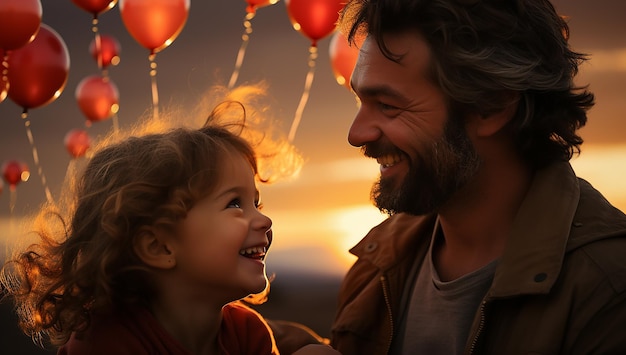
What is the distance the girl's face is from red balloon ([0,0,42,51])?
263 cm

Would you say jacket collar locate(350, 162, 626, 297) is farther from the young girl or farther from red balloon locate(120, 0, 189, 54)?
red balloon locate(120, 0, 189, 54)

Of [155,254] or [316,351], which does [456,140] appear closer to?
[316,351]

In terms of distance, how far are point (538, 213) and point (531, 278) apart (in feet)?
0.84

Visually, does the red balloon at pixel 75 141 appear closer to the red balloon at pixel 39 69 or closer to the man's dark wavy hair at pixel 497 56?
the red balloon at pixel 39 69

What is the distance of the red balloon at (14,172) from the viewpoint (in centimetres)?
1289

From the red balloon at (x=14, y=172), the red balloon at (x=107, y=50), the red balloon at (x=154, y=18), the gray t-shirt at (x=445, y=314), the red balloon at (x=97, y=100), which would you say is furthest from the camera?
the red balloon at (x=14, y=172)

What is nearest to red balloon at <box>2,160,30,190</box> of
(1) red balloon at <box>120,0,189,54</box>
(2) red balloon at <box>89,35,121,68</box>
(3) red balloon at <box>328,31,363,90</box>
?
(2) red balloon at <box>89,35,121,68</box>

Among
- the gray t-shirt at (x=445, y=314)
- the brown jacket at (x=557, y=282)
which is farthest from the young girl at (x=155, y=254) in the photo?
the brown jacket at (x=557, y=282)

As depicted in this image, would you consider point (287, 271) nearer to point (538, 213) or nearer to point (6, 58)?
point (6, 58)

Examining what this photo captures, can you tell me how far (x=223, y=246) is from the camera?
2598 millimetres

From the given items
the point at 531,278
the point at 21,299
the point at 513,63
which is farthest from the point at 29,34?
the point at 531,278

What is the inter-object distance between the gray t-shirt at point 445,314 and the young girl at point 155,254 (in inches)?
16.2

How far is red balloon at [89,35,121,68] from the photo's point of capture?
1016cm

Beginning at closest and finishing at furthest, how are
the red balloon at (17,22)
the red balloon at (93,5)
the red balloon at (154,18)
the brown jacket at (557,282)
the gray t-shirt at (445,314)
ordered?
the brown jacket at (557,282) → the gray t-shirt at (445,314) → the red balloon at (17,22) → the red balloon at (93,5) → the red balloon at (154,18)
